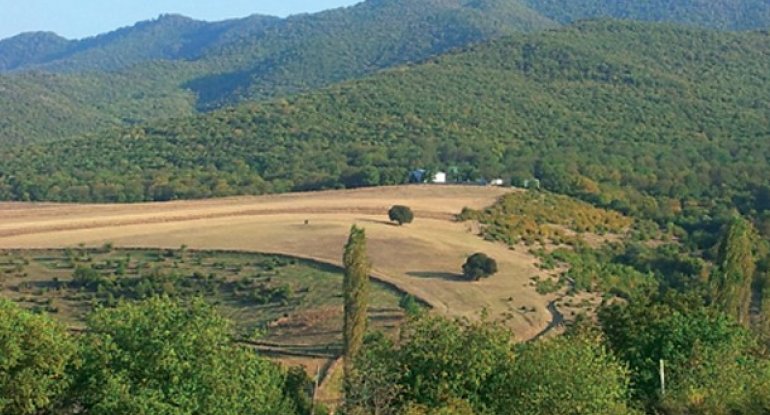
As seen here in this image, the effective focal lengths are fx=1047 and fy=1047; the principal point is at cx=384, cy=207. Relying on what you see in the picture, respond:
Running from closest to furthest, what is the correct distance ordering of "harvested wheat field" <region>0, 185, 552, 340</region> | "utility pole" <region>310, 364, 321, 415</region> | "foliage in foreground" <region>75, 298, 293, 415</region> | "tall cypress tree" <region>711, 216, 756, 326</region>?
"foliage in foreground" <region>75, 298, 293, 415</region>
"utility pole" <region>310, 364, 321, 415</region>
"tall cypress tree" <region>711, 216, 756, 326</region>
"harvested wheat field" <region>0, 185, 552, 340</region>

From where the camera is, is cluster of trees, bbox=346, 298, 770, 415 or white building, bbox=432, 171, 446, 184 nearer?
cluster of trees, bbox=346, 298, 770, 415

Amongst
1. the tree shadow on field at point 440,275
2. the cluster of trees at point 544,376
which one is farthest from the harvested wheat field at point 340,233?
the cluster of trees at point 544,376

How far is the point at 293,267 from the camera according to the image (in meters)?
56.2

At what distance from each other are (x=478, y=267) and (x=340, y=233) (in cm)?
1117

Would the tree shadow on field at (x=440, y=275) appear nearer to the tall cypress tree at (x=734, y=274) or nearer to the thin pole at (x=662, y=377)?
the tall cypress tree at (x=734, y=274)

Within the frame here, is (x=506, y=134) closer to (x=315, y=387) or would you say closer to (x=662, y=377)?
(x=315, y=387)

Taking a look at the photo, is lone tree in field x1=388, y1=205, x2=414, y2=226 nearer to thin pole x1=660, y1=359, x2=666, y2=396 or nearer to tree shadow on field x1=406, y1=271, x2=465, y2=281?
tree shadow on field x1=406, y1=271, x2=465, y2=281

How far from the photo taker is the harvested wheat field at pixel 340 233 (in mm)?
52844

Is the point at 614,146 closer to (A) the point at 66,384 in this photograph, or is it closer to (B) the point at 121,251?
(B) the point at 121,251

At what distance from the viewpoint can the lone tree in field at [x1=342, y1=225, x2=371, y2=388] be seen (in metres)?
38.5

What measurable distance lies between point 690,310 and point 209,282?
27981 mm

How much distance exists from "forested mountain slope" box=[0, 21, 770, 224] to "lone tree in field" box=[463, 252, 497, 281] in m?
26.7

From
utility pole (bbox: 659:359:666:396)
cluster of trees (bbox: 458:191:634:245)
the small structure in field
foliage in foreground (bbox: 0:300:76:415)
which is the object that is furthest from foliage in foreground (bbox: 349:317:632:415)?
the small structure in field

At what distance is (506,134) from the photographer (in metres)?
107
